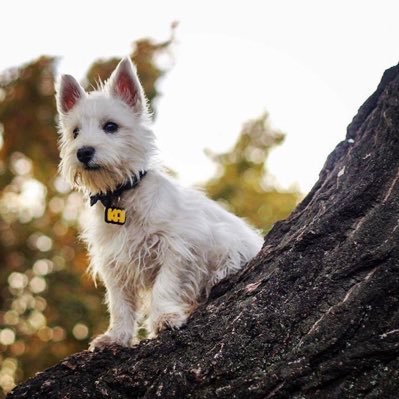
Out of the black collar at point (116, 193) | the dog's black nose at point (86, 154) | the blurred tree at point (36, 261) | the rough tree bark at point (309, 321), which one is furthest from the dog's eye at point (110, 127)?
the blurred tree at point (36, 261)

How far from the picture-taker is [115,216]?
5.05 metres

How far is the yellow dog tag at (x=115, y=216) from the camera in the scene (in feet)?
16.5

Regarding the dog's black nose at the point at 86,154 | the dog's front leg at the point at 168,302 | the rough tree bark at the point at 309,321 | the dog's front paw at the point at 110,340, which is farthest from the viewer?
the dog's black nose at the point at 86,154

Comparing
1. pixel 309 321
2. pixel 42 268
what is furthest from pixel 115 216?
pixel 42 268

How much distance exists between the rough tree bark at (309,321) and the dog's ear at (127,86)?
1.93m

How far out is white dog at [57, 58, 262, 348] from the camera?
16.5ft

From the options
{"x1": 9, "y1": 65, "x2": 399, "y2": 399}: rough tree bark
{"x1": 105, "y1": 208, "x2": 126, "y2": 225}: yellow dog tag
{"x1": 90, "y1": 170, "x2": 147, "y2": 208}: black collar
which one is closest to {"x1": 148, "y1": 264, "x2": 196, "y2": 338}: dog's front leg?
{"x1": 9, "y1": 65, "x2": 399, "y2": 399}: rough tree bark

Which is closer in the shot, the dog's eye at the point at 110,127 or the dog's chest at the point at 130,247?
the dog's chest at the point at 130,247

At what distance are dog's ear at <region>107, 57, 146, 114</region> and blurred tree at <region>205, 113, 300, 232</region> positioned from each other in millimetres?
17529

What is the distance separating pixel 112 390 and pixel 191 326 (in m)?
0.60

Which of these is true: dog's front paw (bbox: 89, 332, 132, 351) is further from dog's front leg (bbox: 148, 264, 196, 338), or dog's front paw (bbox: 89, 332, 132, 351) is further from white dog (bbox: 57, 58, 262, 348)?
dog's front leg (bbox: 148, 264, 196, 338)

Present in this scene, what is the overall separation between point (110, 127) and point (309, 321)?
2594 millimetres

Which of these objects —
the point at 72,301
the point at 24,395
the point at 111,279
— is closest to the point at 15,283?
the point at 72,301

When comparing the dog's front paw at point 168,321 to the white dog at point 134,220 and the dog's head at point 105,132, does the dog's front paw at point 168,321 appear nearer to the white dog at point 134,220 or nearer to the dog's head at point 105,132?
the white dog at point 134,220
